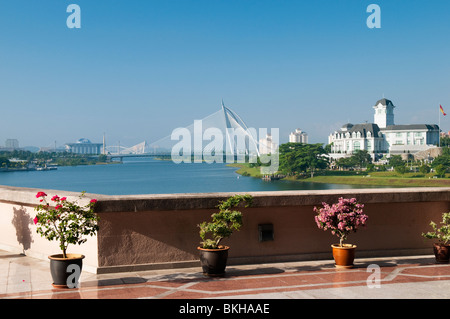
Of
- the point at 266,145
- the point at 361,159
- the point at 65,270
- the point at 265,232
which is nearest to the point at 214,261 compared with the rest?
the point at 265,232

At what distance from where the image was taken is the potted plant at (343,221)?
8305mm

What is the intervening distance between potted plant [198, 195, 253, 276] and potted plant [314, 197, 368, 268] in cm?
155

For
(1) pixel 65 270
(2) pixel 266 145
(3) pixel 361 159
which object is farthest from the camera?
(2) pixel 266 145

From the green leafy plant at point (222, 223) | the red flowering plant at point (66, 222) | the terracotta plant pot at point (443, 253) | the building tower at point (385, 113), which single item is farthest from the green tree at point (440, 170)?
the red flowering plant at point (66, 222)

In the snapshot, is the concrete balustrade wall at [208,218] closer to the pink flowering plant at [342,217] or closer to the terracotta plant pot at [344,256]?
the pink flowering plant at [342,217]

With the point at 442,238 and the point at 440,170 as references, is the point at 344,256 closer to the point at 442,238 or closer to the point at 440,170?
the point at 442,238

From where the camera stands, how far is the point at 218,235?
311 inches

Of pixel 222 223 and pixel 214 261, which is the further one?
pixel 222 223

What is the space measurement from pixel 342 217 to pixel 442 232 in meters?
2.50

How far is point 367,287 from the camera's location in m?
6.97

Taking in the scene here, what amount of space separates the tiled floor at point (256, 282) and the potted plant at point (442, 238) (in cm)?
19

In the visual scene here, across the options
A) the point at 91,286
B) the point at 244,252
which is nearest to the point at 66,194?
the point at 91,286

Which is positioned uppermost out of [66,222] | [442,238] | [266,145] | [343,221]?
[266,145]
